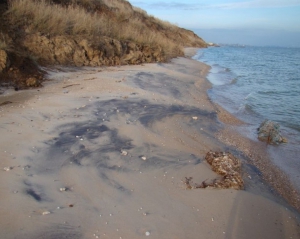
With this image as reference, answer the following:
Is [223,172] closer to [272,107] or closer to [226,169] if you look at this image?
[226,169]

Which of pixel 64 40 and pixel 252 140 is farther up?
pixel 64 40

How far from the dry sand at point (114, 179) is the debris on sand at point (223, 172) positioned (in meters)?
0.10

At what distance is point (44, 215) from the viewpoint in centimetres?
238

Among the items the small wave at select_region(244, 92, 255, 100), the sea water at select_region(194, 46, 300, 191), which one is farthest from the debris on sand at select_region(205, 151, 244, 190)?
the small wave at select_region(244, 92, 255, 100)

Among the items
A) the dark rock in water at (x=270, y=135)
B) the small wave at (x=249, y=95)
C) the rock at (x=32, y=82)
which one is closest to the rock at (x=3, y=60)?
the rock at (x=32, y=82)

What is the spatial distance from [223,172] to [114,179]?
5.08ft

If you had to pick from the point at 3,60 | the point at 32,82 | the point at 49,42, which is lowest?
the point at 32,82

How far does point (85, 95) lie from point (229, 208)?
439 cm

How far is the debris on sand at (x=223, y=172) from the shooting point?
3.42m

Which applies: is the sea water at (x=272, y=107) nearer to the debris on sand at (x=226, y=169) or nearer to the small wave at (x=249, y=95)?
the small wave at (x=249, y=95)

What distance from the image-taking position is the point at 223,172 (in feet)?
12.2

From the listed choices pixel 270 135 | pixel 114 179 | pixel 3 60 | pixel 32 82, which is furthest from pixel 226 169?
pixel 3 60

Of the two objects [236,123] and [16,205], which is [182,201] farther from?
[236,123]

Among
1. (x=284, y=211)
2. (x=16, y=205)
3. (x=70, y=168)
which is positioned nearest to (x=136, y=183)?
(x=70, y=168)
